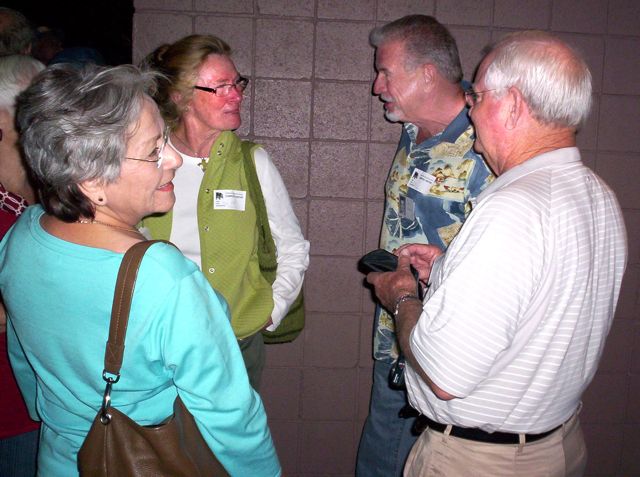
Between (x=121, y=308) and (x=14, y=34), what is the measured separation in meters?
2.58

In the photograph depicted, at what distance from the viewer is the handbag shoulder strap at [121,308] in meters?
1.15

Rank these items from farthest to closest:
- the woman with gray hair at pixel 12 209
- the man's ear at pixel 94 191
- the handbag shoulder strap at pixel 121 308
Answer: the woman with gray hair at pixel 12 209 < the man's ear at pixel 94 191 < the handbag shoulder strap at pixel 121 308

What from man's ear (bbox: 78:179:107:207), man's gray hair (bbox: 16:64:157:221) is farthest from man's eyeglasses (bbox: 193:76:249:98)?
man's ear (bbox: 78:179:107:207)

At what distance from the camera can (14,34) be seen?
3.02 m

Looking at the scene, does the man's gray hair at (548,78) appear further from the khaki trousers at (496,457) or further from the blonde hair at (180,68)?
the blonde hair at (180,68)

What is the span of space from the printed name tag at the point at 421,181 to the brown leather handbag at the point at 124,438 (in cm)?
145

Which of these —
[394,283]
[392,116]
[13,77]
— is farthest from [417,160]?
[13,77]

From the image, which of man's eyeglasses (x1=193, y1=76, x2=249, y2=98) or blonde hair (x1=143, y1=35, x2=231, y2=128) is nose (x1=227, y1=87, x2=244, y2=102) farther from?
blonde hair (x1=143, y1=35, x2=231, y2=128)

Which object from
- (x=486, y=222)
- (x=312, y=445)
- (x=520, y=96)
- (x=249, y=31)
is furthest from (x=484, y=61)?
(x=312, y=445)

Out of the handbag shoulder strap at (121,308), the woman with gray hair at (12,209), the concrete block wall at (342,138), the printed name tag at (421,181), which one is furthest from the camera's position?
the concrete block wall at (342,138)

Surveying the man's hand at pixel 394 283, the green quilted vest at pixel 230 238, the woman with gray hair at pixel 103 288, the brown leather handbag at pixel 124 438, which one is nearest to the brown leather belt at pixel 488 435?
the man's hand at pixel 394 283

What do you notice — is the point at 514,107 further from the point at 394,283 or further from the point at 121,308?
the point at 121,308

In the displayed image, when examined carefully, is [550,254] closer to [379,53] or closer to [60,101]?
[60,101]

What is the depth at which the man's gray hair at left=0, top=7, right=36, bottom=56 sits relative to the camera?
9.84 ft
